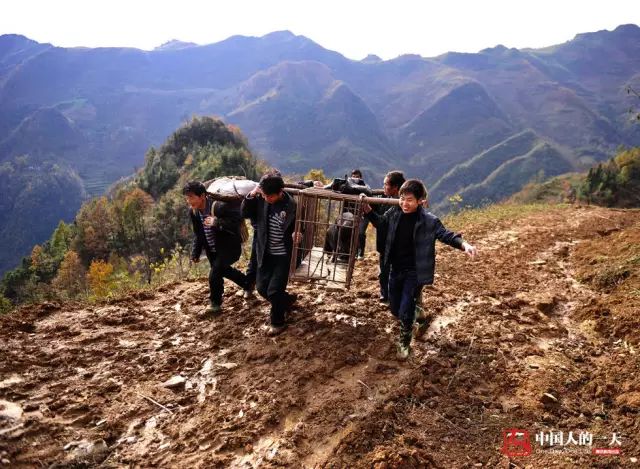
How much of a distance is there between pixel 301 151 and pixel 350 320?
134 meters

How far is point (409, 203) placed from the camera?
3.42 meters

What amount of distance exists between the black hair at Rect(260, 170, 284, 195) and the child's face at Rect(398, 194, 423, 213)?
1127 mm

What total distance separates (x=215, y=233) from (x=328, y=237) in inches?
47.7

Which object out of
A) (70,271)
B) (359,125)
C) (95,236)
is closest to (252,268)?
(70,271)

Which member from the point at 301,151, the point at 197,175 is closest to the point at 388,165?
the point at 301,151

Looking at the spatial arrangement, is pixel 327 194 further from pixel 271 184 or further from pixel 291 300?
pixel 291 300

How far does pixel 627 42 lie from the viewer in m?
194

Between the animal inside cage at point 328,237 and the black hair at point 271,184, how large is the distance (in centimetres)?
21

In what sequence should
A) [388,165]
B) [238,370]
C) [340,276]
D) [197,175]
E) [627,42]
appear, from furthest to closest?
[627,42] → [388,165] → [197,175] → [340,276] → [238,370]

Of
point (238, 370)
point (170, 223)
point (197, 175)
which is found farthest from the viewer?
point (197, 175)

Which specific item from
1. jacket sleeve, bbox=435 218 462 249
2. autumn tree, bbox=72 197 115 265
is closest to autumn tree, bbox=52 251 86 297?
autumn tree, bbox=72 197 115 265

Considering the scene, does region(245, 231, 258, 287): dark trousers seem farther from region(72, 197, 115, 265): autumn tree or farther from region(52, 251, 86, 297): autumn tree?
region(72, 197, 115, 265): autumn tree

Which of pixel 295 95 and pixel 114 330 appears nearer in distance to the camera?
pixel 114 330

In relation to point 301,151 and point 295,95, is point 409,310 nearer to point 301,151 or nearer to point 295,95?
point 301,151
